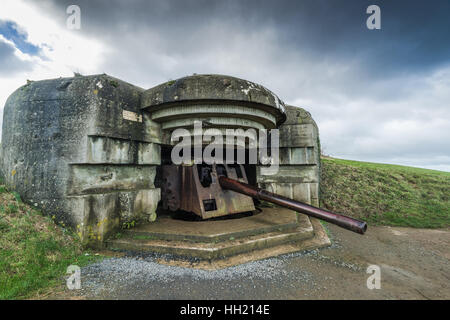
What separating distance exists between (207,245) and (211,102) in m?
2.12

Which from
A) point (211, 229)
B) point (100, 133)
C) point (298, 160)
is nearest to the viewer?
point (100, 133)

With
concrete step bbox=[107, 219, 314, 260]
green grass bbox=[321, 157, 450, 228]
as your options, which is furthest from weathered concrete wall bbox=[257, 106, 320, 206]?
concrete step bbox=[107, 219, 314, 260]

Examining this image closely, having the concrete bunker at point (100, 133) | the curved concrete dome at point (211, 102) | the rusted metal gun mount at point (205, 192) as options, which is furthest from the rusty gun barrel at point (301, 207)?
the curved concrete dome at point (211, 102)

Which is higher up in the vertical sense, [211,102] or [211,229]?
[211,102]

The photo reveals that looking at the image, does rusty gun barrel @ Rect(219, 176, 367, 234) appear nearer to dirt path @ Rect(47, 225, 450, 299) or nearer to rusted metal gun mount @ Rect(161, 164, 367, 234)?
rusted metal gun mount @ Rect(161, 164, 367, 234)

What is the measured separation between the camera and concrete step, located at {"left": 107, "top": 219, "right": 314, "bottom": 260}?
2674mm

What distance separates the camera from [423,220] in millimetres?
5180

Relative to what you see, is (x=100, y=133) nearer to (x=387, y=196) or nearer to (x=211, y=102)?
(x=211, y=102)

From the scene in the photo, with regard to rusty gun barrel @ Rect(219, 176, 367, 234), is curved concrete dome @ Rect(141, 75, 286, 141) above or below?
above

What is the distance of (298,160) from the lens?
5.23 m

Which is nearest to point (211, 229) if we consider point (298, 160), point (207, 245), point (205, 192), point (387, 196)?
point (207, 245)

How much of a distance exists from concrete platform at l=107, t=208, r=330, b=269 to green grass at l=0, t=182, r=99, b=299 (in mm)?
542

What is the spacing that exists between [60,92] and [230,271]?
11.6 feet

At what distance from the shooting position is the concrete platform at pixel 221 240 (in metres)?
2.68
